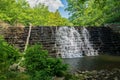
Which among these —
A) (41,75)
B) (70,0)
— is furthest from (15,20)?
(41,75)

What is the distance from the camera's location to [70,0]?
51.4 meters

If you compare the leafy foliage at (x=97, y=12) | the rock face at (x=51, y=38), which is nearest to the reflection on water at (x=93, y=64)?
the leafy foliage at (x=97, y=12)

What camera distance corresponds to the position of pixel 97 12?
37.1 metres

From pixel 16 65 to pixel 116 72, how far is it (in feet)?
16.6

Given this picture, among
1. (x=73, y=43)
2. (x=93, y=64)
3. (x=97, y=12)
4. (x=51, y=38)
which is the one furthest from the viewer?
(x=97, y=12)

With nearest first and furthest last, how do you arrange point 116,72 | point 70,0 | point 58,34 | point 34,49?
1. point 34,49
2. point 116,72
3. point 58,34
4. point 70,0

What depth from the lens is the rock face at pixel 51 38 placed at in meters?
20.1

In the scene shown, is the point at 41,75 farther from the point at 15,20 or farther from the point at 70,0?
the point at 70,0

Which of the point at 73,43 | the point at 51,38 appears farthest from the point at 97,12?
the point at 51,38

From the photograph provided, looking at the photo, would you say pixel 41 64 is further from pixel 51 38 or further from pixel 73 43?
pixel 73 43

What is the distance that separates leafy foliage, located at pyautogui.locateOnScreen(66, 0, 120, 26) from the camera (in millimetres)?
23730

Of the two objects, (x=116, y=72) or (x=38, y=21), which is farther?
(x=38, y=21)

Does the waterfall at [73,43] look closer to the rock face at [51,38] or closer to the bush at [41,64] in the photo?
the rock face at [51,38]

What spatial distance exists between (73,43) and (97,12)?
53.3 ft
